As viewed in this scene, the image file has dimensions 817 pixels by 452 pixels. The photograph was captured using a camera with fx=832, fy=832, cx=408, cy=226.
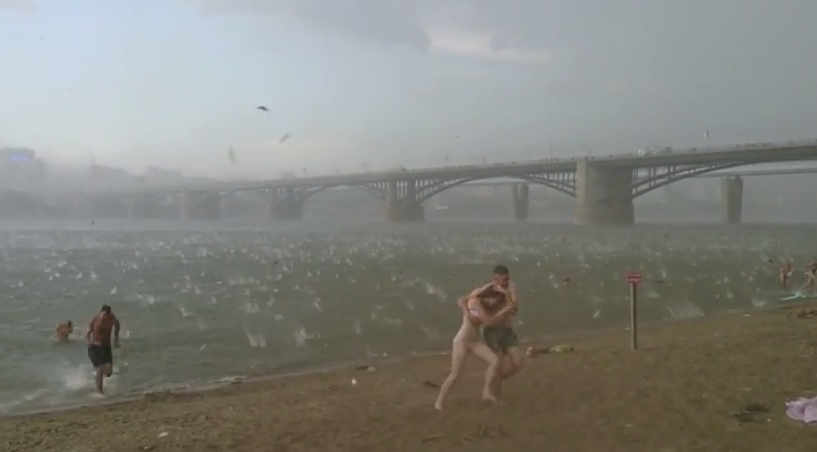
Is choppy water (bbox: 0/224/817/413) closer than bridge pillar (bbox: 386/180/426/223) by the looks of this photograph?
Yes

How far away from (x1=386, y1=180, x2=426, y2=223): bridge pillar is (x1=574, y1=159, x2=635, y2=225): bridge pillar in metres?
25.3

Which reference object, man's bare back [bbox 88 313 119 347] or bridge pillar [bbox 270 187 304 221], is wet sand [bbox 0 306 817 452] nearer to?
man's bare back [bbox 88 313 119 347]

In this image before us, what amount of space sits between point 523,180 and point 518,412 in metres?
99.0

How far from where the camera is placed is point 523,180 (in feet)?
349

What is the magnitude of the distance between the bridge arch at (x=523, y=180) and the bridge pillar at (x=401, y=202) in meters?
1.35

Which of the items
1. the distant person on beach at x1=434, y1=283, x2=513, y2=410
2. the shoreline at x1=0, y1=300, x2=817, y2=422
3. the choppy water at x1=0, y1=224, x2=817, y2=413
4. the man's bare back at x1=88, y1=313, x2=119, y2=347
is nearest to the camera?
the distant person on beach at x1=434, y1=283, x2=513, y2=410

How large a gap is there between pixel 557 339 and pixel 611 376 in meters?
7.36

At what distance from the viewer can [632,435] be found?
297 inches

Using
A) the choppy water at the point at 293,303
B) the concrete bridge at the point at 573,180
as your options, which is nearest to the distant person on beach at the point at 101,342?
the choppy water at the point at 293,303

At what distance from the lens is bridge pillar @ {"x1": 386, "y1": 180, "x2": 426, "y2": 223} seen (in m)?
117

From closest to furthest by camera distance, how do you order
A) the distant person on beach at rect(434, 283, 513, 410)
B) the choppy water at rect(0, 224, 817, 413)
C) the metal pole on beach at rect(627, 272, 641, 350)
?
the distant person on beach at rect(434, 283, 513, 410), the metal pole on beach at rect(627, 272, 641, 350), the choppy water at rect(0, 224, 817, 413)

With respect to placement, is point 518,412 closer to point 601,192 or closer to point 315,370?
point 315,370

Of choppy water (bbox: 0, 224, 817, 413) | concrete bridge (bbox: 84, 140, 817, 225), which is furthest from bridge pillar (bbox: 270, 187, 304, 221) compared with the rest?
choppy water (bbox: 0, 224, 817, 413)

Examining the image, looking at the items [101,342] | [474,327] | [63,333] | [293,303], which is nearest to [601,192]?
[293,303]
